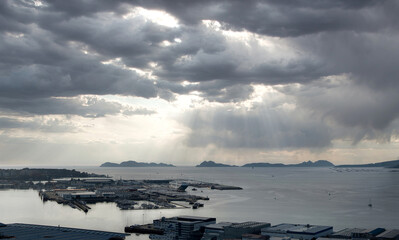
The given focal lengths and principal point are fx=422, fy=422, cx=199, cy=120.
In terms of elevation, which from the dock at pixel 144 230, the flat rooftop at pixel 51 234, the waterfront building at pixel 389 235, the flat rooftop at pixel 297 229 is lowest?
the dock at pixel 144 230

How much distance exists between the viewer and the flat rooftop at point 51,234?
3881 centimetres

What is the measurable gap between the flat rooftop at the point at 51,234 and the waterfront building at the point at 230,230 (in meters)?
8.37

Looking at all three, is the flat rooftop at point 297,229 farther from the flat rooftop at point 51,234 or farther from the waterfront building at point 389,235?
the flat rooftop at point 51,234

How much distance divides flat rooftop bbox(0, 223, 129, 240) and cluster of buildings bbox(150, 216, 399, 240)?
18.3 feet

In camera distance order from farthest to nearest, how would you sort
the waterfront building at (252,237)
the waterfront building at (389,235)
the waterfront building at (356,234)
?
the waterfront building at (252,237) → the waterfront building at (356,234) → the waterfront building at (389,235)

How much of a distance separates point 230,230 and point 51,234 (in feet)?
56.2

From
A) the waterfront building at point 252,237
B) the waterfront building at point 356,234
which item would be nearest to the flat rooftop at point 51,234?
the waterfront building at point 252,237

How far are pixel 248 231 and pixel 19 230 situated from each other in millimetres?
22740

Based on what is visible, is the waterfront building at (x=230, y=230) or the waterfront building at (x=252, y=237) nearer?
the waterfront building at (x=252, y=237)

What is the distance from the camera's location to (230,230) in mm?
39594

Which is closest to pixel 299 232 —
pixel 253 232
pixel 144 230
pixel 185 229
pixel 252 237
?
pixel 253 232

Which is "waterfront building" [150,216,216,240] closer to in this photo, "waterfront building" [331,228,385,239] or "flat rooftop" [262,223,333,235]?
"flat rooftop" [262,223,333,235]

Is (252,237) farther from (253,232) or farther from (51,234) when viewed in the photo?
(51,234)

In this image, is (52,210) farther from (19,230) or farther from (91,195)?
(19,230)
